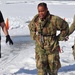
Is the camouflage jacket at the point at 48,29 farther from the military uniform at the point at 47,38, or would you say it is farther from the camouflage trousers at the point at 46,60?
the camouflage trousers at the point at 46,60

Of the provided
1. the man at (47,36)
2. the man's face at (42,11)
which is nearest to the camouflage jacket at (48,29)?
the man at (47,36)

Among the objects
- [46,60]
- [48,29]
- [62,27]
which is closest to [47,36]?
[48,29]

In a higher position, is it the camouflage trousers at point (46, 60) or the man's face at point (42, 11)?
the man's face at point (42, 11)

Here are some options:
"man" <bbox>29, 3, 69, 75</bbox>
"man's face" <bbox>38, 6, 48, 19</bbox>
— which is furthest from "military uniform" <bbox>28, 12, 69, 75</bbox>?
"man's face" <bbox>38, 6, 48, 19</bbox>

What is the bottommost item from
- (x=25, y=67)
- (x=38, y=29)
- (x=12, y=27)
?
(x=12, y=27)

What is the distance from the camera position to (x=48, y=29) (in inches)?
229

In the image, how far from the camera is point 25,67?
28.0ft

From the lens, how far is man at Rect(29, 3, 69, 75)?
5781mm

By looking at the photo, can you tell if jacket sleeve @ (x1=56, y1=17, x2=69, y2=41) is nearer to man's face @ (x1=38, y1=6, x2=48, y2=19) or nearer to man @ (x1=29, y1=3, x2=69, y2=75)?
man @ (x1=29, y1=3, x2=69, y2=75)

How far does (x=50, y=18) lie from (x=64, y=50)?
5303mm

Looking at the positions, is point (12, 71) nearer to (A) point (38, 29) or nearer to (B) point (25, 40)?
(A) point (38, 29)

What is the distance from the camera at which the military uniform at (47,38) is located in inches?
228

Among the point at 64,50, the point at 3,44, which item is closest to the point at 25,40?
the point at 3,44

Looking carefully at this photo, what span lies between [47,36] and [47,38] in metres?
0.04
